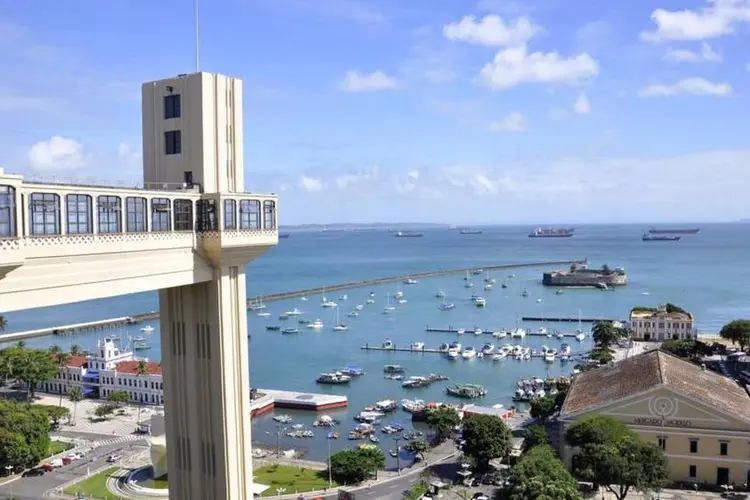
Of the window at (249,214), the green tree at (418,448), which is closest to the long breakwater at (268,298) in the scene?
the green tree at (418,448)

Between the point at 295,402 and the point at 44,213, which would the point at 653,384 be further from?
the point at 44,213

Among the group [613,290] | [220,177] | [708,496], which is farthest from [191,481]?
[613,290]

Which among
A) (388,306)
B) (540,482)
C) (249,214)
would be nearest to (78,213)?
(249,214)

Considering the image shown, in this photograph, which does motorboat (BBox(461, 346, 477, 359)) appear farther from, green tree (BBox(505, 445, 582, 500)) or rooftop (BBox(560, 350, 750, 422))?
green tree (BBox(505, 445, 582, 500))

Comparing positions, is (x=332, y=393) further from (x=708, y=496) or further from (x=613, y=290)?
(x=613, y=290)

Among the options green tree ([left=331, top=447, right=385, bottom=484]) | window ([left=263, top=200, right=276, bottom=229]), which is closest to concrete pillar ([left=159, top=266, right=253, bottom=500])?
window ([left=263, top=200, right=276, bottom=229])
